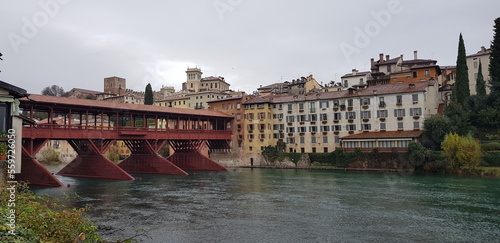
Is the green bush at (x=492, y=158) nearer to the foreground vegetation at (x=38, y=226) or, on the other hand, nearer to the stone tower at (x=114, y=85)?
the foreground vegetation at (x=38, y=226)

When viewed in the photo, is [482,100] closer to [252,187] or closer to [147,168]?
[252,187]

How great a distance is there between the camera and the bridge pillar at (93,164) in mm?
46844

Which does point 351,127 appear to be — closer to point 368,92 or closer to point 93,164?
point 368,92

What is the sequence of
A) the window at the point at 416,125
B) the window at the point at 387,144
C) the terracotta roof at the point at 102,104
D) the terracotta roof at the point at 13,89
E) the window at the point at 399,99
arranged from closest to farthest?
1. the terracotta roof at the point at 13,89
2. the terracotta roof at the point at 102,104
3. the window at the point at 387,144
4. the window at the point at 416,125
5. the window at the point at 399,99

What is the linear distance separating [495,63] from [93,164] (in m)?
59.5

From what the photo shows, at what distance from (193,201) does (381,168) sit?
34.2 m

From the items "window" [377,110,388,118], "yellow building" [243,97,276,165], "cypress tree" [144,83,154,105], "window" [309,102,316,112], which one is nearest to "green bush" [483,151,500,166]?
"window" [377,110,388,118]

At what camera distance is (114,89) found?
164 m

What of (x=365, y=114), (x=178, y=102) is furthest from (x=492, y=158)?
(x=178, y=102)

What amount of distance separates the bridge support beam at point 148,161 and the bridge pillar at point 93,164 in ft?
21.8

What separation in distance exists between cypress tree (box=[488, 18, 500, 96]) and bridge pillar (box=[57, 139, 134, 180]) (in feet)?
172

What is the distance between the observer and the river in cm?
1984

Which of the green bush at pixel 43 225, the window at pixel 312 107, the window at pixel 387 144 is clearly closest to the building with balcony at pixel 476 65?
the window at pixel 387 144

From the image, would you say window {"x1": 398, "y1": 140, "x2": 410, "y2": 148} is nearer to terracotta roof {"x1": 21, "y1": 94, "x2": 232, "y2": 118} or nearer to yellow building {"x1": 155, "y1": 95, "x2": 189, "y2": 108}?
terracotta roof {"x1": 21, "y1": 94, "x2": 232, "y2": 118}
